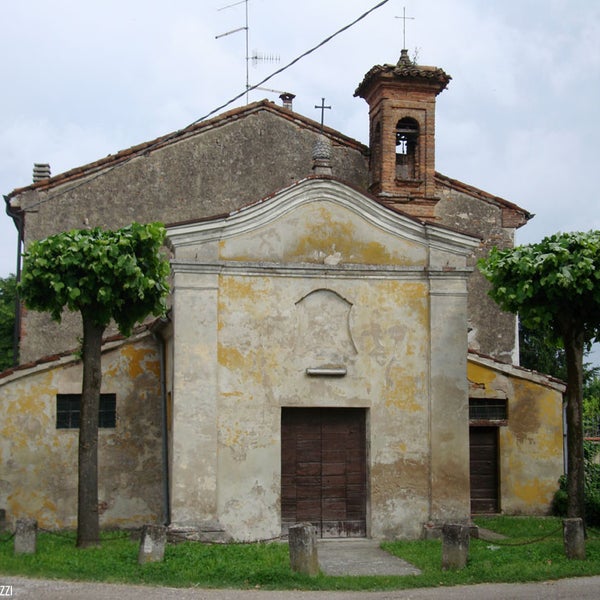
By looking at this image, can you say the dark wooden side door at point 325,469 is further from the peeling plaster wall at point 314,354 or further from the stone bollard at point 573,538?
the stone bollard at point 573,538

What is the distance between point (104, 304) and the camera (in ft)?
46.0

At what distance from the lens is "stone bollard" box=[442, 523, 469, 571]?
12.5 metres

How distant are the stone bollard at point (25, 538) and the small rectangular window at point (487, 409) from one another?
9728mm

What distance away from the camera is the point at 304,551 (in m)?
12.1

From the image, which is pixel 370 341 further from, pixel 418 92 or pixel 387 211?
pixel 418 92

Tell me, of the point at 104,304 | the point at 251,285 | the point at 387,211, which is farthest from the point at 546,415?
the point at 104,304

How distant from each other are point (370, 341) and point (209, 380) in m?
2.89

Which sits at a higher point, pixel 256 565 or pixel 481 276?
pixel 481 276

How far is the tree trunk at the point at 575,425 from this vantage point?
14375mm

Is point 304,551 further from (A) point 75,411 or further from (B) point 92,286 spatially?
(A) point 75,411

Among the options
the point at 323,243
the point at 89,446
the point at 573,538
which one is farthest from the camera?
the point at 323,243

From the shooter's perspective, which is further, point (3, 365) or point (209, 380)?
point (3, 365)

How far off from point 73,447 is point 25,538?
367 cm

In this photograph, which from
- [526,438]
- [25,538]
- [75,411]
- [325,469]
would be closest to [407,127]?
[526,438]
